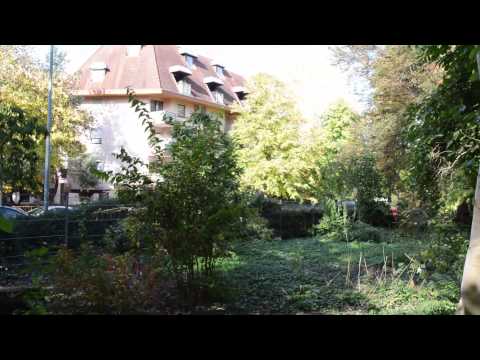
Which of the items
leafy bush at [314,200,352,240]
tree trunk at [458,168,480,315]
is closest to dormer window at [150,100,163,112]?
leafy bush at [314,200,352,240]

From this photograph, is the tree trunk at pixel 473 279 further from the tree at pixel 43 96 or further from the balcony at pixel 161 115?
the tree at pixel 43 96

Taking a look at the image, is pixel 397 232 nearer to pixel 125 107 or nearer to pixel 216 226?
pixel 216 226

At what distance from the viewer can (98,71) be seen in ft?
70.2

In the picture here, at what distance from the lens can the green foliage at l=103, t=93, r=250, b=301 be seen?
4.49 m

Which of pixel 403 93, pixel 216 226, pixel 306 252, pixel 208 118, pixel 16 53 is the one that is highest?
pixel 16 53

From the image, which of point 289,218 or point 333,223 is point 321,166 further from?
point 333,223

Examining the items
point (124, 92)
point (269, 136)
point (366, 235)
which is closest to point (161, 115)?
point (366, 235)

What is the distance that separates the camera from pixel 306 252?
9.00 m

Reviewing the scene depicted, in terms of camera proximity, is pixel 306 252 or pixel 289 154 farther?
pixel 289 154

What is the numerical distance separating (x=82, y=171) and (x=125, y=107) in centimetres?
348

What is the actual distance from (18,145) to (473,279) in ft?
14.1

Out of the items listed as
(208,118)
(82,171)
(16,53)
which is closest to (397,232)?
(208,118)

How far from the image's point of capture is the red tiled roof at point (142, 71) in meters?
20.4

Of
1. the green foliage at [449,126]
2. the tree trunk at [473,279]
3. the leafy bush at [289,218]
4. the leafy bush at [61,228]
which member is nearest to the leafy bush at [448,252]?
the green foliage at [449,126]
